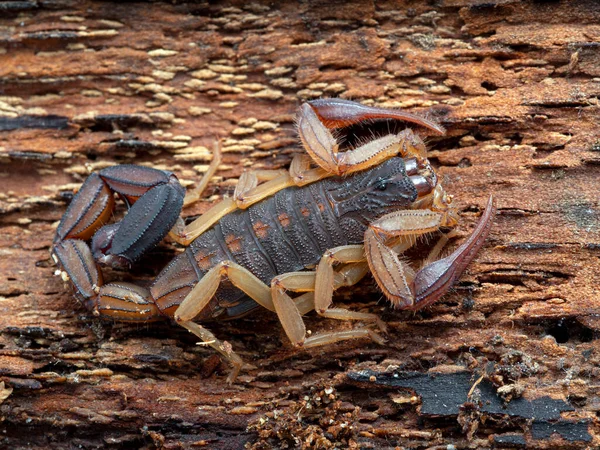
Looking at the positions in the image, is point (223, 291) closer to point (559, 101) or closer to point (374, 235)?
point (374, 235)

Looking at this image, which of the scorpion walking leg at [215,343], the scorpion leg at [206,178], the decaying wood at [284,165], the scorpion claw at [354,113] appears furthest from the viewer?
the scorpion leg at [206,178]

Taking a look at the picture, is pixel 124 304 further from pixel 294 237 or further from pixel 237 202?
pixel 294 237

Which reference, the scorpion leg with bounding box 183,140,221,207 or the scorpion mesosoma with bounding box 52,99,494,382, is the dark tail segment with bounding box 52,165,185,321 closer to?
the scorpion mesosoma with bounding box 52,99,494,382

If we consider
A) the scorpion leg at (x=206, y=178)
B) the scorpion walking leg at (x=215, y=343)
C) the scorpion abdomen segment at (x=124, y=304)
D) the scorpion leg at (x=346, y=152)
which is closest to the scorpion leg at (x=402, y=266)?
the scorpion leg at (x=346, y=152)

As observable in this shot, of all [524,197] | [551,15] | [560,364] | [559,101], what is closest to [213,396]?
[560,364]

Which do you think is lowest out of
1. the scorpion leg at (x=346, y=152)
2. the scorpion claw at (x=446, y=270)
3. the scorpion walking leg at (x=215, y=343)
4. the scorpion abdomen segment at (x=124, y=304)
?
the scorpion walking leg at (x=215, y=343)

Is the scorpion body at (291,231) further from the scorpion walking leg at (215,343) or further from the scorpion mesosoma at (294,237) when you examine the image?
the scorpion walking leg at (215,343)

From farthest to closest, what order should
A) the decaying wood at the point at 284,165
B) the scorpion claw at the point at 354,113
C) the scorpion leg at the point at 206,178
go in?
1. the scorpion leg at the point at 206,178
2. the scorpion claw at the point at 354,113
3. the decaying wood at the point at 284,165

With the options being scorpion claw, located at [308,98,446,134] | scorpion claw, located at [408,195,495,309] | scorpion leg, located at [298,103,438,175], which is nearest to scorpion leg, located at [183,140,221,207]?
scorpion leg, located at [298,103,438,175]
